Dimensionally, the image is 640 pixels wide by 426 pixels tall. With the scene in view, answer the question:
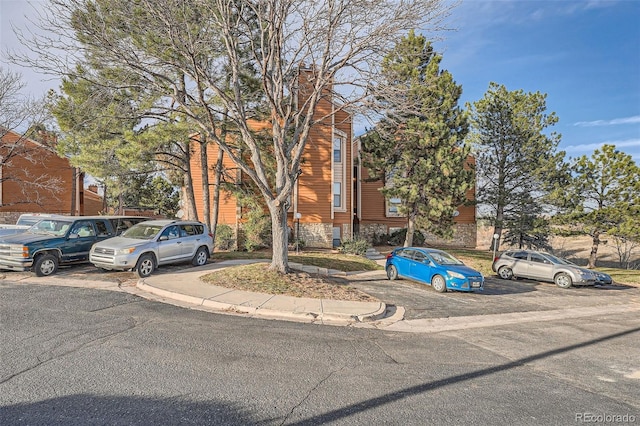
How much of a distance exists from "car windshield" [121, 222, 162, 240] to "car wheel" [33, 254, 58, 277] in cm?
206

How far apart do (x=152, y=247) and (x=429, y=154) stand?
1647 cm

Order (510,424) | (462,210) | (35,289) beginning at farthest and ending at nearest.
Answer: (462,210), (35,289), (510,424)

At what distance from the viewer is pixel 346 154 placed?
2391 cm

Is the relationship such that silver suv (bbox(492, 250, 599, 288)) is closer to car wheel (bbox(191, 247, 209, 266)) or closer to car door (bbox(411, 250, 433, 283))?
car door (bbox(411, 250, 433, 283))

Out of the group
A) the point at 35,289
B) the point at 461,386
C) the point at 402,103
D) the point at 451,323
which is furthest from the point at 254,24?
the point at 461,386

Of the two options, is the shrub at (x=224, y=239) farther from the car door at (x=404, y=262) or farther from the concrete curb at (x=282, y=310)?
the concrete curb at (x=282, y=310)

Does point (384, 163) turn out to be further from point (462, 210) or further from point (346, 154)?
point (462, 210)

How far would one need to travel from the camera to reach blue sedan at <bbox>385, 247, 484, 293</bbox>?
11.7 metres

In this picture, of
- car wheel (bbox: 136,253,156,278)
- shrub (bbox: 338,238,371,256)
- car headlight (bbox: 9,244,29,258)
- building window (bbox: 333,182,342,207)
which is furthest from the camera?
building window (bbox: 333,182,342,207)

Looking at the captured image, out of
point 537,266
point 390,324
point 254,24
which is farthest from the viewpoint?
point 537,266

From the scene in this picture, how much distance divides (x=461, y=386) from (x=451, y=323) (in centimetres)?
411

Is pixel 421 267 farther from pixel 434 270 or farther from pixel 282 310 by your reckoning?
pixel 282 310

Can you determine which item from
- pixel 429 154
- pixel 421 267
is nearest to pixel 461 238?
pixel 429 154
